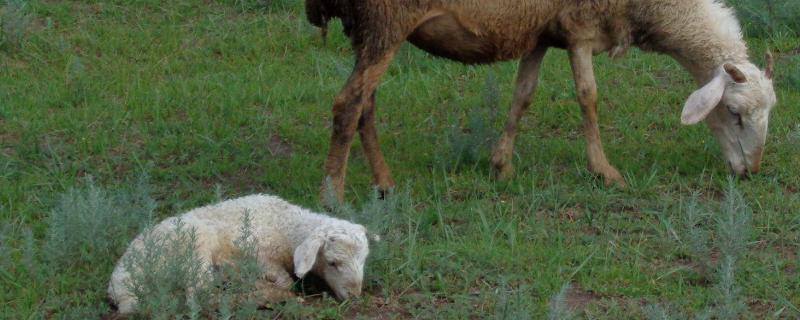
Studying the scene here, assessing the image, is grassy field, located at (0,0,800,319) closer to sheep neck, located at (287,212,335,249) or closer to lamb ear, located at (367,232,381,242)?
lamb ear, located at (367,232,381,242)

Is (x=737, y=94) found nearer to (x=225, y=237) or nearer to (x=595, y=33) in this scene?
(x=595, y=33)

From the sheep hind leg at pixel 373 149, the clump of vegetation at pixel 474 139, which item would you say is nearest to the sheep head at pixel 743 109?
the clump of vegetation at pixel 474 139

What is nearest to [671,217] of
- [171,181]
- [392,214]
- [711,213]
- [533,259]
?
[711,213]

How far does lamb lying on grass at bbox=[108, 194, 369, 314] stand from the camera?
220 inches

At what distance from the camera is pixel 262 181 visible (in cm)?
798

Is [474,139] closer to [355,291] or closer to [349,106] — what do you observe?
[349,106]

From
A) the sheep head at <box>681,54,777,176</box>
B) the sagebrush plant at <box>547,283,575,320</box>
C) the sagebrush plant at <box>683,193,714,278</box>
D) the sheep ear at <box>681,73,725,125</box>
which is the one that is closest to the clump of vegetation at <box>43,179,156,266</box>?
the sagebrush plant at <box>547,283,575,320</box>

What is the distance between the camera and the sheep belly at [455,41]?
293 inches

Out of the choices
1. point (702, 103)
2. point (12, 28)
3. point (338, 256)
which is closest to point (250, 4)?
point (12, 28)

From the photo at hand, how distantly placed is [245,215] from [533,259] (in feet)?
5.04

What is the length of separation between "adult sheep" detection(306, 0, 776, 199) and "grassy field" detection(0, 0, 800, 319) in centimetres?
23

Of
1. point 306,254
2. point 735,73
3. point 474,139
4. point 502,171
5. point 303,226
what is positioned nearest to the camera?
point 306,254

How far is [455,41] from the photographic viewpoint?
24.9ft

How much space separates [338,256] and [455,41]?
2348 millimetres
